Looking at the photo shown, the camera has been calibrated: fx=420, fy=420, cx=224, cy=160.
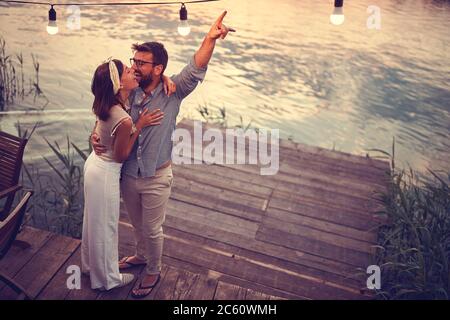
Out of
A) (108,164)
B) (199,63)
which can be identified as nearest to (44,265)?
(108,164)

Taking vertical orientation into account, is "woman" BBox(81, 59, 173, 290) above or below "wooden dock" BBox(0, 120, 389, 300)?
above

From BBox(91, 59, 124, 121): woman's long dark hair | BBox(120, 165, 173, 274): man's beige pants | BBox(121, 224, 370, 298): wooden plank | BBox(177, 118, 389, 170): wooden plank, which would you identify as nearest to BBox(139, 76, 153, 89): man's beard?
BBox(91, 59, 124, 121): woman's long dark hair

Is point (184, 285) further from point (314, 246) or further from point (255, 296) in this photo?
point (314, 246)

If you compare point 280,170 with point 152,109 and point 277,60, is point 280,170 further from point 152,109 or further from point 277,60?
point 277,60

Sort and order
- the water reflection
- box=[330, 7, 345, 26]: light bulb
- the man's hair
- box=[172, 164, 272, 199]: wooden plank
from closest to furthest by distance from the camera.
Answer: the man's hair < box=[330, 7, 345, 26]: light bulb < box=[172, 164, 272, 199]: wooden plank < the water reflection

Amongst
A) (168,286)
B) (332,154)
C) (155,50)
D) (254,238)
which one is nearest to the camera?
(155,50)

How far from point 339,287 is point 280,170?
7.19 feet

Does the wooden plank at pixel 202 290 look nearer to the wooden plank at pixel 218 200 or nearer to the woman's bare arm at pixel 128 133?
the woman's bare arm at pixel 128 133

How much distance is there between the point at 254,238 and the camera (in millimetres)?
4438

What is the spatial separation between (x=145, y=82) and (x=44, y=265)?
1.69 metres

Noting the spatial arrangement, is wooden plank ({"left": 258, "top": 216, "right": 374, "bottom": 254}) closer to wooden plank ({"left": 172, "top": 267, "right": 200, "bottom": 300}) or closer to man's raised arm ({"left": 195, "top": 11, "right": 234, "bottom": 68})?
wooden plank ({"left": 172, "top": 267, "right": 200, "bottom": 300})

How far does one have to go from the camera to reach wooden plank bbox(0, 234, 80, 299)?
314 centimetres

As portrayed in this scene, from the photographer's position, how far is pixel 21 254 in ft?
11.3

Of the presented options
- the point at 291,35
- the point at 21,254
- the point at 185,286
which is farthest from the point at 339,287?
the point at 291,35
